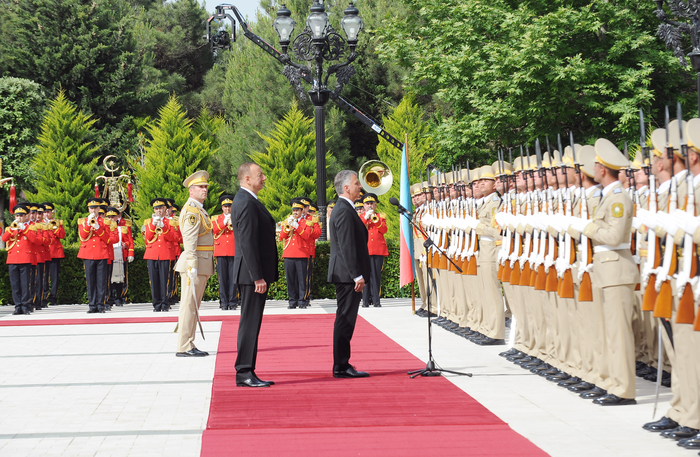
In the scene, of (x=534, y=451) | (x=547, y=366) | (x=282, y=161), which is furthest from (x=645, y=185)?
(x=282, y=161)

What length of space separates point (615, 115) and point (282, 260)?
9.51 metres

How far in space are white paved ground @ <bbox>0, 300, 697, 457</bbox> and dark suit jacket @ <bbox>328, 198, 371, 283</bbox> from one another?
51.0 inches

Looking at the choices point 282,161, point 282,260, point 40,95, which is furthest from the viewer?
point 40,95

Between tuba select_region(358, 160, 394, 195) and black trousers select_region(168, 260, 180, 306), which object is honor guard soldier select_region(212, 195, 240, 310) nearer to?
black trousers select_region(168, 260, 180, 306)

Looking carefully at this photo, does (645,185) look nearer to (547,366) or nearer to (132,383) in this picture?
(547,366)

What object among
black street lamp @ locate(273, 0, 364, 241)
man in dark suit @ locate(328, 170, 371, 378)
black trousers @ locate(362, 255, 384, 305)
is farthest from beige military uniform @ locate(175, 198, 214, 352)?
black street lamp @ locate(273, 0, 364, 241)

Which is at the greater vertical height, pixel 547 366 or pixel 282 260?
pixel 282 260

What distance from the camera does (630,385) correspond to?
6.87 metres

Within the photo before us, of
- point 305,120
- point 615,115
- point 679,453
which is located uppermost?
point 305,120

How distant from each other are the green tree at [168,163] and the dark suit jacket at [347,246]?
24.0 metres

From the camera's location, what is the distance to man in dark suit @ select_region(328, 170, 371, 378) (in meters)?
8.12

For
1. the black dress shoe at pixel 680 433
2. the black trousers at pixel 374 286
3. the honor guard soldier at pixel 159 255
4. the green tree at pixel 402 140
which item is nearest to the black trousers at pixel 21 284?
the honor guard soldier at pixel 159 255

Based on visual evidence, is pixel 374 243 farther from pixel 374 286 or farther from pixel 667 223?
pixel 667 223

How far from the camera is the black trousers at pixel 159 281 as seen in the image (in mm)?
16203
